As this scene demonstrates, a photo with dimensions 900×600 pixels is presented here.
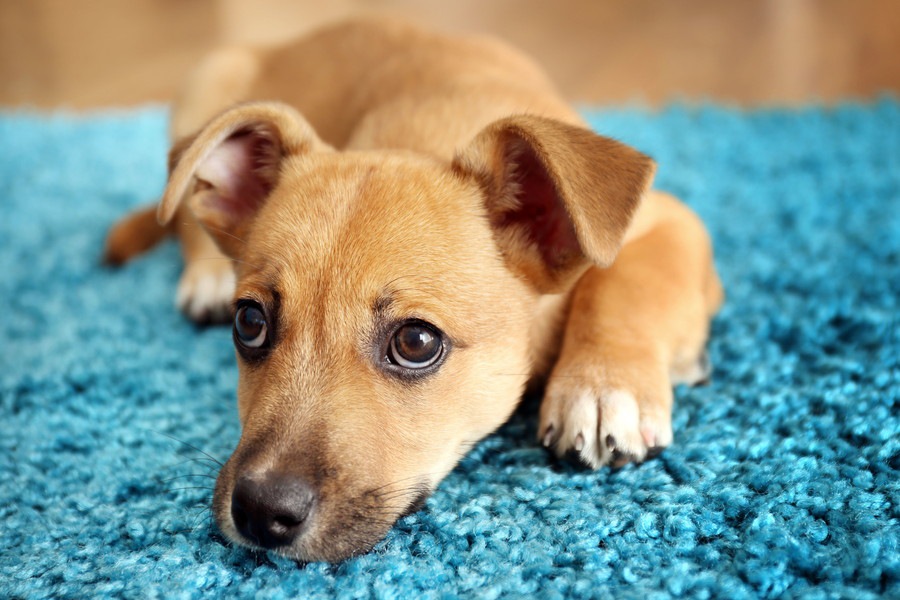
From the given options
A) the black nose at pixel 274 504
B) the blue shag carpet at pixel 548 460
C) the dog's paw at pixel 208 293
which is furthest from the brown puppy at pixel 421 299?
the dog's paw at pixel 208 293

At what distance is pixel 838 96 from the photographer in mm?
6688

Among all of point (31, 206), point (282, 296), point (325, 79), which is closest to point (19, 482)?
point (282, 296)

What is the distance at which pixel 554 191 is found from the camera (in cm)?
277

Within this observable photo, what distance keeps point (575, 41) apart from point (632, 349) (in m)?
5.97

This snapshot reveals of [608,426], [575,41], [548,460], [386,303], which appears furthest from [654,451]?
[575,41]

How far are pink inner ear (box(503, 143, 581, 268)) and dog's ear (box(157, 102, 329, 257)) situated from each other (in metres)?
0.81

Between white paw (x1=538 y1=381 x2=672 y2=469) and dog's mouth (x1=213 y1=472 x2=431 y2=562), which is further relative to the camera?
white paw (x1=538 y1=381 x2=672 y2=469)

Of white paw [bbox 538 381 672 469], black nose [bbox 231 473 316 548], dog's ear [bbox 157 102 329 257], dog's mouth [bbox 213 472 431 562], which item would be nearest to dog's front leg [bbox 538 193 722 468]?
white paw [bbox 538 381 672 469]

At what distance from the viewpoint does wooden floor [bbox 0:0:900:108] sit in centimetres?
714

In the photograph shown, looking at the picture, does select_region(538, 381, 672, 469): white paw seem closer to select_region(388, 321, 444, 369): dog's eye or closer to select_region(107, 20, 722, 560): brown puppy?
select_region(107, 20, 722, 560): brown puppy

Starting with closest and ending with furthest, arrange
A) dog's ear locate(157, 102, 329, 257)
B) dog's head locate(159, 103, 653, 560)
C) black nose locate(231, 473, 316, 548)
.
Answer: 1. black nose locate(231, 473, 316, 548)
2. dog's head locate(159, 103, 653, 560)
3. dog's ear locate(157, 102, 329, 257)

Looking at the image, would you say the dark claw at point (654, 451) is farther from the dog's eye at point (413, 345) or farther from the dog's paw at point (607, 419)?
the dog's eye at point (413, 345)

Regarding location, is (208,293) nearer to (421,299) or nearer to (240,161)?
(240,161)

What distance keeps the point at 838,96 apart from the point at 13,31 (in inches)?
332
